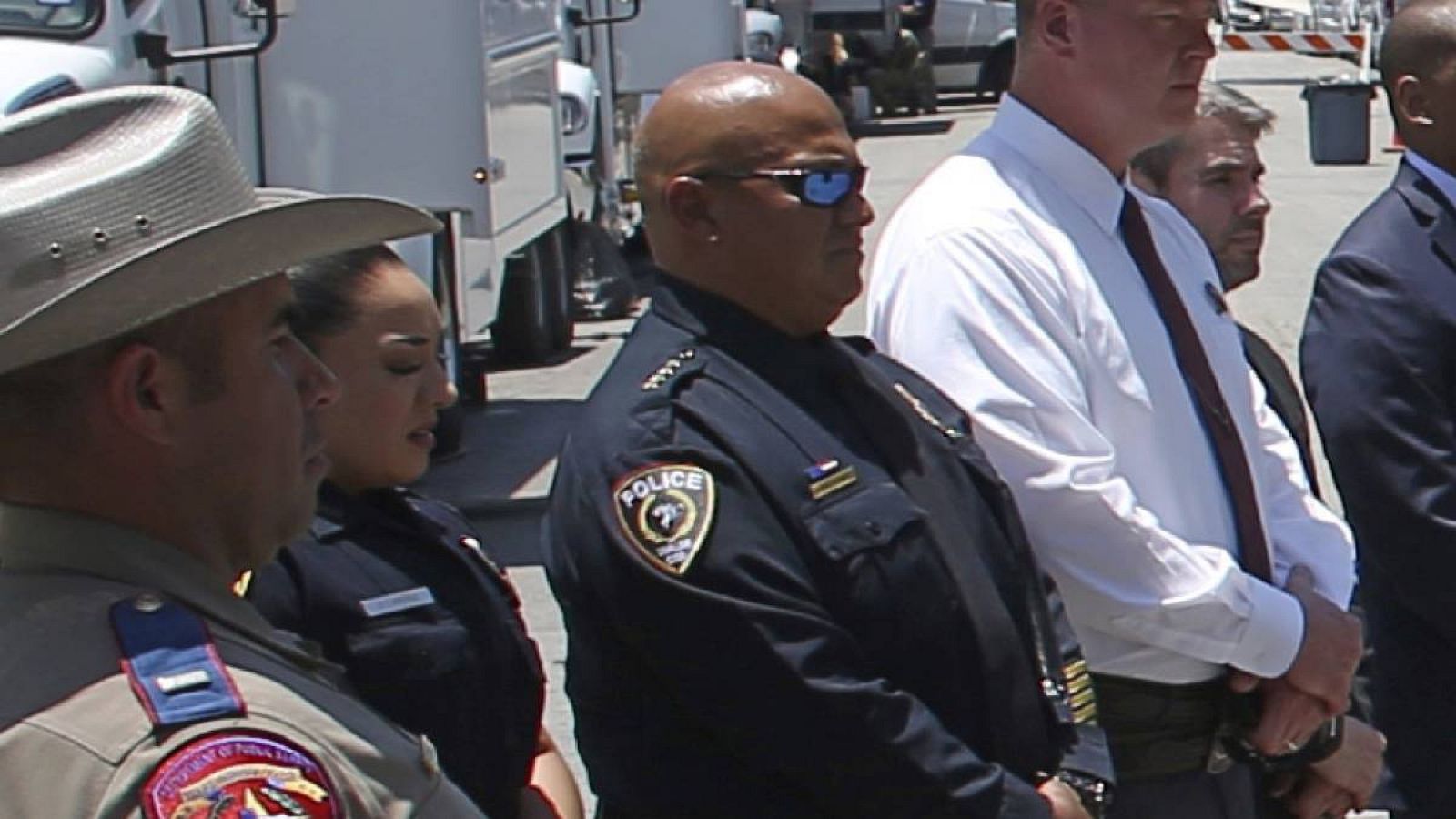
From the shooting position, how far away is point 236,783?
64.5 inches

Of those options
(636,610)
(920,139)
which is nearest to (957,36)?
(920,139)

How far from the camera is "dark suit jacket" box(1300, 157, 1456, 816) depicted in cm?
366

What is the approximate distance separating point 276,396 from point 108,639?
258mm

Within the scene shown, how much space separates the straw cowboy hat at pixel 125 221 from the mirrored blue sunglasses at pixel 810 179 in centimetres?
90

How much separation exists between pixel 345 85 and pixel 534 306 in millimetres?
3849

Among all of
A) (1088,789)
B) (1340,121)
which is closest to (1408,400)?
(1088,789)

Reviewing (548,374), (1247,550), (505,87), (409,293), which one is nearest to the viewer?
(409,293)

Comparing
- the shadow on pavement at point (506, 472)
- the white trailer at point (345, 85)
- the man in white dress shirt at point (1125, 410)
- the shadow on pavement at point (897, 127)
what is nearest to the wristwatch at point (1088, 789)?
the man in white dress shirt at point (1125, 410)

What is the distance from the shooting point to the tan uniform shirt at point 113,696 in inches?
65.4

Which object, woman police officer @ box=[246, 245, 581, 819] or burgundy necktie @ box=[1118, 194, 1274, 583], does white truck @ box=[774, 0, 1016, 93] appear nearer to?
burgundy necktie @ box=[1118, 194, 1274, 583]

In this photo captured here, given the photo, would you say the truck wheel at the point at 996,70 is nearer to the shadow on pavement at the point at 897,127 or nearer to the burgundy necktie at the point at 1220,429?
the shadow on pavement at the point at 897,127

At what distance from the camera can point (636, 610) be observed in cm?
264

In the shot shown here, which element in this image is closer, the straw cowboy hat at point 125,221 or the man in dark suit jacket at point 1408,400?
the straw cowboy hat at point 125,221

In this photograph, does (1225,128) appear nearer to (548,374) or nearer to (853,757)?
(853,757)
